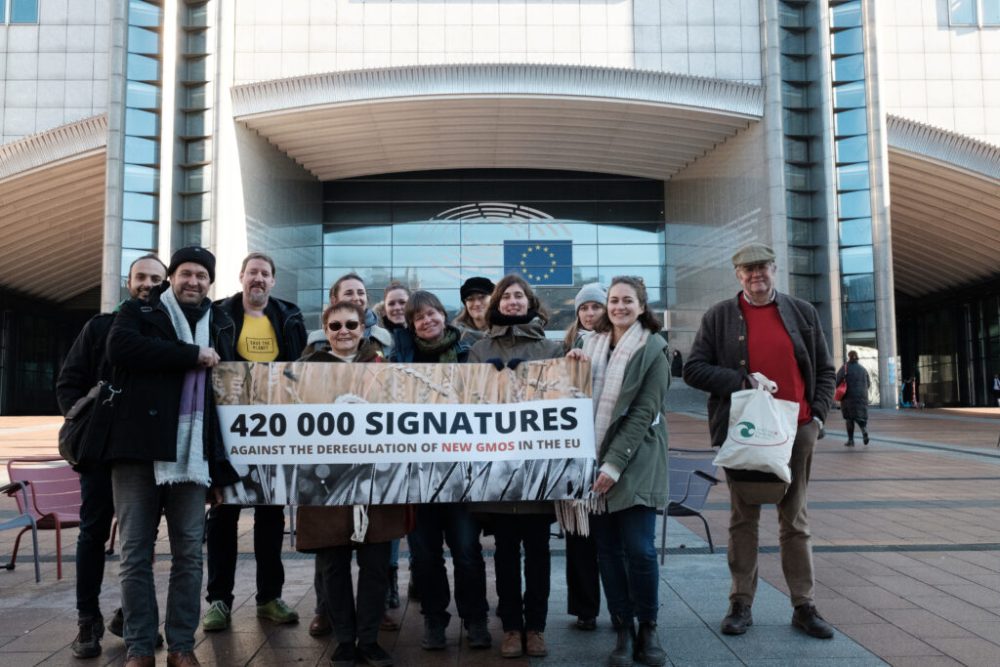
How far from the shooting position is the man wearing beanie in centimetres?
363

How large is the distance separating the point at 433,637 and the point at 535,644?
498 millimetres

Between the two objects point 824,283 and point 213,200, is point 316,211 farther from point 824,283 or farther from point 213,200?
point 824,283

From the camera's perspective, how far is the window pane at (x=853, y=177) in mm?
28891

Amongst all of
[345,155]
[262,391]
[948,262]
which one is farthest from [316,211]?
[262,391]

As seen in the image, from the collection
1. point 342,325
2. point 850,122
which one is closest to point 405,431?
point 342,325

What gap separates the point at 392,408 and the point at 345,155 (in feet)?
99.2

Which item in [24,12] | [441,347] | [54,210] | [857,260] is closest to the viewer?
[441,347]

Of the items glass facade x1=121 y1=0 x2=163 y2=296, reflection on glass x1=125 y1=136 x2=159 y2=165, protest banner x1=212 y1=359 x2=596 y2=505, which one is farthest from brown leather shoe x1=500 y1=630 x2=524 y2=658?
reflection on glass x1=125 y1=136 x2=159 y2=165

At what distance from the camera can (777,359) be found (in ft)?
14.7

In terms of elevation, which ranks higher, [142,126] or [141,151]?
[142,126]

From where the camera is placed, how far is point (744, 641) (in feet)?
13.6

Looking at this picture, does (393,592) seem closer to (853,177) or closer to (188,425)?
(188,425)

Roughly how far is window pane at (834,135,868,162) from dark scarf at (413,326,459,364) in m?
27.7

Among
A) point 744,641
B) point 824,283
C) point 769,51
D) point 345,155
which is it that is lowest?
point 744,641
